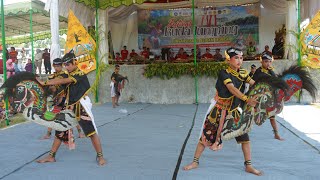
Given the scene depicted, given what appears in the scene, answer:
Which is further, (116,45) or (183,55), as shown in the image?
(116,45)

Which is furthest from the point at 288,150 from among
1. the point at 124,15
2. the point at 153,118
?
the point at 124,15

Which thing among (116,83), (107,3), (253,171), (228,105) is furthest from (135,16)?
(253,171)

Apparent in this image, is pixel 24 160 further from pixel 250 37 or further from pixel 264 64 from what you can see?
pixel 250 37

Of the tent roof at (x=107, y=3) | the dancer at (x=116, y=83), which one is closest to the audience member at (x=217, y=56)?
the tent roof at (x=107, y=3)

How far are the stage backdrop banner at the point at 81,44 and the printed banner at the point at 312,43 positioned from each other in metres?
6.77

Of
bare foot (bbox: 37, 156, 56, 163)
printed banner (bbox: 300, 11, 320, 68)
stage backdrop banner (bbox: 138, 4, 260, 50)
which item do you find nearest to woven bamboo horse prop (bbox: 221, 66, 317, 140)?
bare foot (bbox: 37, 156, 56, 163)

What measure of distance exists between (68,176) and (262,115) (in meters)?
2.17

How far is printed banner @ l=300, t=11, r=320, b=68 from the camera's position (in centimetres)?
1095

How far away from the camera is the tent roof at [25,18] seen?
14.4 metres

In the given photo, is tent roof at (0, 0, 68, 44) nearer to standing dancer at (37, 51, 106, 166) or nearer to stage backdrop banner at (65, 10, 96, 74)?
stage backdrop banner at (65, 10, 96, 74)

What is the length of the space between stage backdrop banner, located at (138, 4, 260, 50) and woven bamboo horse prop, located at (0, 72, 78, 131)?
1209 cm

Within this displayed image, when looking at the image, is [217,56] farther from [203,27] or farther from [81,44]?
[81,44]

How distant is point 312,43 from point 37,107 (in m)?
9.09

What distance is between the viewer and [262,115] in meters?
3.87
